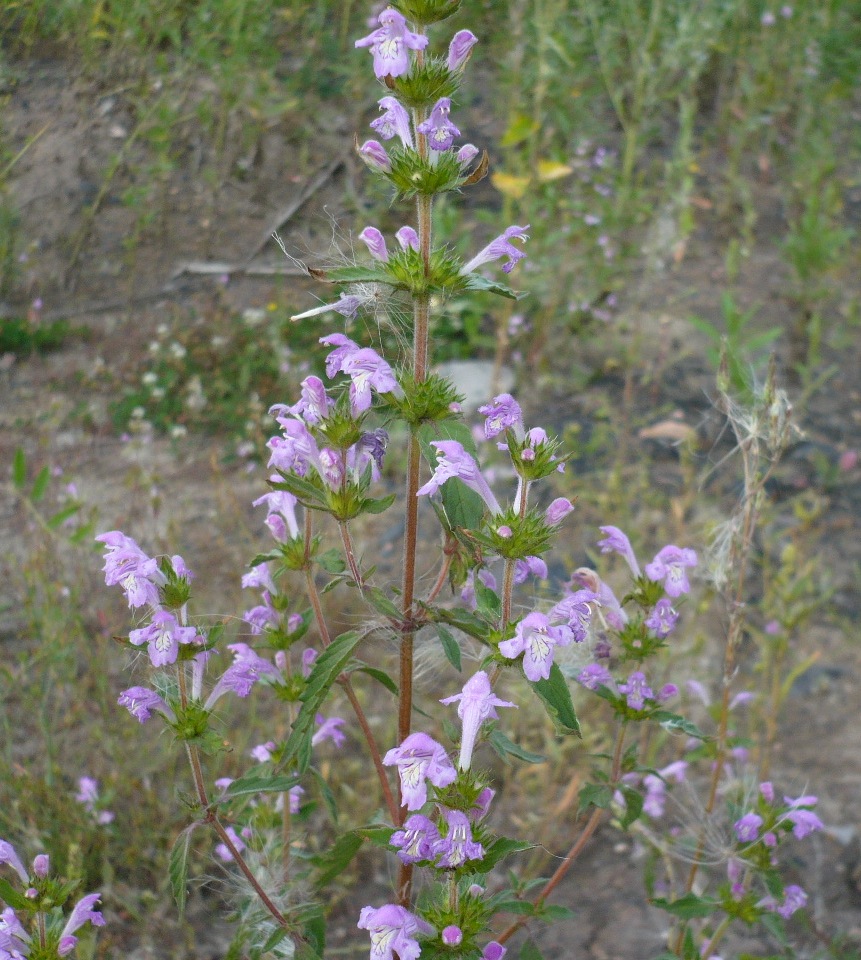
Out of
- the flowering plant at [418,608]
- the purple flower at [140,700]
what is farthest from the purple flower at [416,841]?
the purple flower at [140,700]

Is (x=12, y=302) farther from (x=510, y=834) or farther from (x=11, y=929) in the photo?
(x=11, y=929)

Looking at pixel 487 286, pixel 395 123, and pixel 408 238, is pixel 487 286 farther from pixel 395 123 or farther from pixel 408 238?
pixel 395 123

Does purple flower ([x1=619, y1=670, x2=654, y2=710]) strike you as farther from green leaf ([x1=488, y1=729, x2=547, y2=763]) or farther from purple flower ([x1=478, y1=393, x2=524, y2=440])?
purple flower ([x1=478, y1=393, x2=524, y2=440])

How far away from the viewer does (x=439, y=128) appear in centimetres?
141

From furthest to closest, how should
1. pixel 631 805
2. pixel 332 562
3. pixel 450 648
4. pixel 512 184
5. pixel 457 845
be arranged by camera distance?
pixel 512 184 < pixel 631 805 < pixel 332 562 < pixel 450 648 < pixel 457 845

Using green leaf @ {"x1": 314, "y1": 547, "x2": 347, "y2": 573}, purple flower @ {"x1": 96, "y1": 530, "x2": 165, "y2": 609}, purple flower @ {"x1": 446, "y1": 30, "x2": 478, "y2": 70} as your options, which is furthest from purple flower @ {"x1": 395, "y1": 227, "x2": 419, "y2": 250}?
purple flower @ {"x1": 96, "y1": 530, "x2": 165, "y2": 609}

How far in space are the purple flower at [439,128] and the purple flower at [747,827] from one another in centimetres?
131

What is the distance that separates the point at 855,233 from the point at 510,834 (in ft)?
13.9

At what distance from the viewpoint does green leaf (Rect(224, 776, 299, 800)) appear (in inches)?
60.3

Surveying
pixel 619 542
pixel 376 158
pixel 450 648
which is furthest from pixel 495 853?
pixel 376 158

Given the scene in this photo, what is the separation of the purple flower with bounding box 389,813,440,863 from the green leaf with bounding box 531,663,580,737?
0.22 metres

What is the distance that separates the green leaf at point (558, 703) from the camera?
1312mm

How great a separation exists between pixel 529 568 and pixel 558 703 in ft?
0.78

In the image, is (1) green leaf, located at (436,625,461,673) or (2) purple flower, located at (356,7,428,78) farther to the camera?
(1) green leaf, located at (436,625,461,673)
